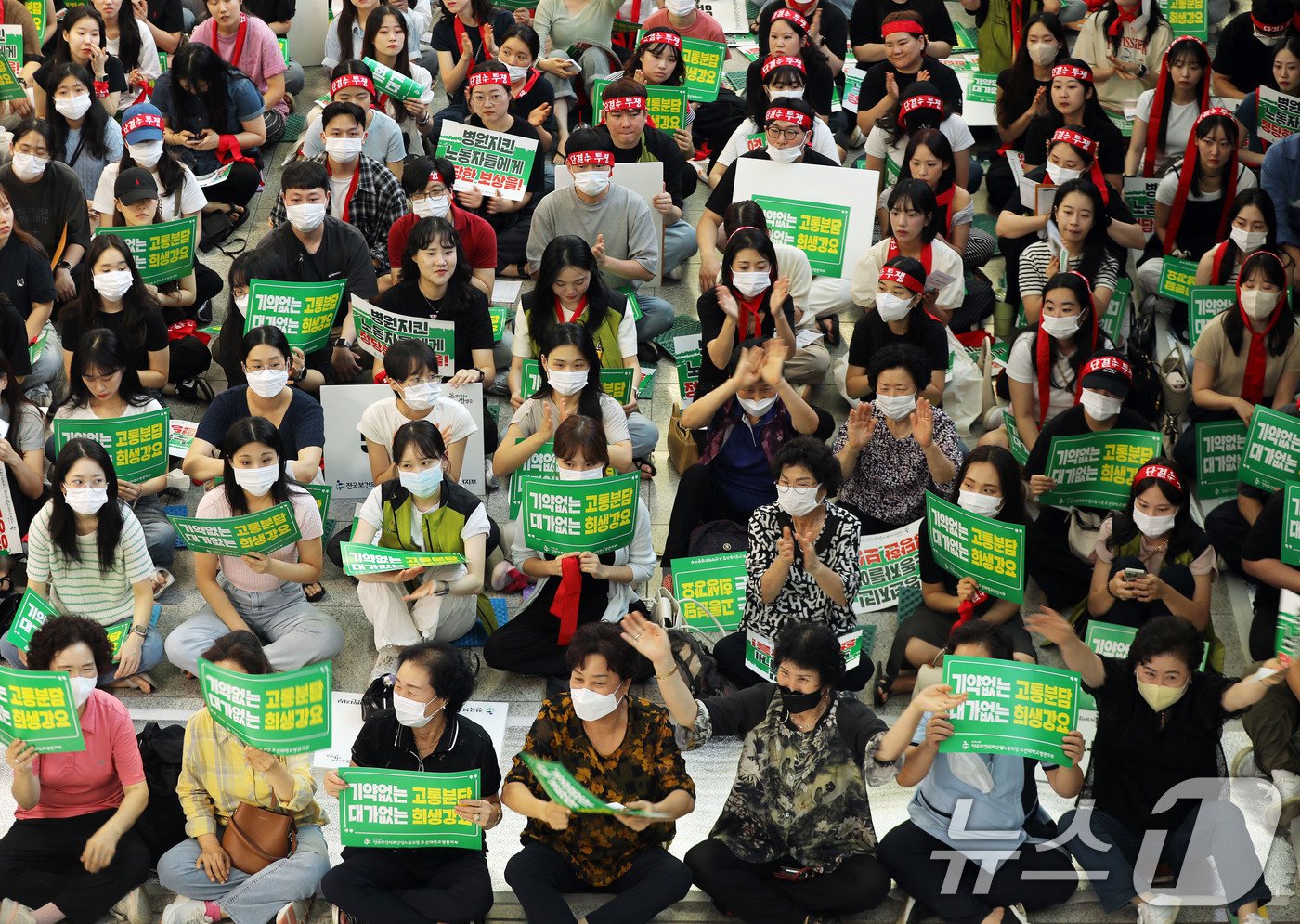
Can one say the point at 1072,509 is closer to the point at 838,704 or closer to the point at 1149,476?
the point at 1149,476

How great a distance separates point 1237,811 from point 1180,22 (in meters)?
6.47

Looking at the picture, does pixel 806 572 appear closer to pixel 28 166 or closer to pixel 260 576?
pixel 260 576

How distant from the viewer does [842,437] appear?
8.78 meters

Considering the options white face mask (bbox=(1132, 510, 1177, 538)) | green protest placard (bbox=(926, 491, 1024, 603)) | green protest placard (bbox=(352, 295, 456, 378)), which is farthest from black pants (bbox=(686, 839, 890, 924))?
green protest placard (bbox=(352, 295, 456, 378))

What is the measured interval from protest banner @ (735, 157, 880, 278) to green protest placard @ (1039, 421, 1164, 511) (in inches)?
77.5

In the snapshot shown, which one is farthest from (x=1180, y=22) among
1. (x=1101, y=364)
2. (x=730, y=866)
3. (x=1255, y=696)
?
(x=730, y=866)

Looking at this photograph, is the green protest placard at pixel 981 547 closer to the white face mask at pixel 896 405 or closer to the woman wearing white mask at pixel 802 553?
the woman wearing white mask at pixel 802 553

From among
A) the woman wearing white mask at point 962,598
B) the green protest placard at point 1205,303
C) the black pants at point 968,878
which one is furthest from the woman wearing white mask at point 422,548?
the green protest placard at point 1205,303

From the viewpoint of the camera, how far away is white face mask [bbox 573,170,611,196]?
9.60 meters

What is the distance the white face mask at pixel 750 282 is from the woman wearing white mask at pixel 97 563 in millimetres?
2877

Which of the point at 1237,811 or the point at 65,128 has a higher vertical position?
the point at 65,128

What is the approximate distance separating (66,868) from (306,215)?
355 centimetres

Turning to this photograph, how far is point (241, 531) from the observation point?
7.69m

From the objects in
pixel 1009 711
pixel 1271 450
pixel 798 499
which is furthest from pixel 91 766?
pixel 1271 450
